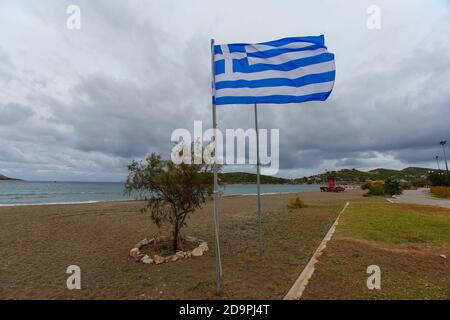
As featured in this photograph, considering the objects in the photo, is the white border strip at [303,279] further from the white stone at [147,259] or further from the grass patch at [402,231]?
the white stone at [147,259]

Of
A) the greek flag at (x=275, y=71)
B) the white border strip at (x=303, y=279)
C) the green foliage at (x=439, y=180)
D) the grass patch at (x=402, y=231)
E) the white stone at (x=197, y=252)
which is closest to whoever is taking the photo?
the white border strip at (x=303, y=279)

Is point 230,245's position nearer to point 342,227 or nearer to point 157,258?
point 157,258

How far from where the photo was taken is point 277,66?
19.9 feet

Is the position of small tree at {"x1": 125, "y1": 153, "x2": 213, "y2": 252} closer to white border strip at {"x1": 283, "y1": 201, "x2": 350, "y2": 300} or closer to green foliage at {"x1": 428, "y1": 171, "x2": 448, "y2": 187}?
white border strip at {"x1": 283, "y1": 201, "x2": 350, "y2": 300}

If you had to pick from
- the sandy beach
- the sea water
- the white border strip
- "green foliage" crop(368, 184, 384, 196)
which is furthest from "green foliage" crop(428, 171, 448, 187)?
the white border strip

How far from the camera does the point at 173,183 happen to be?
754 centimetres

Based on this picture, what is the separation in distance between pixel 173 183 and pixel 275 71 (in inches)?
147

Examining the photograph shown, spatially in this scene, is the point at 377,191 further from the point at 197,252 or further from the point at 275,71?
the point at 275,71

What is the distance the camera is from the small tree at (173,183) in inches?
299

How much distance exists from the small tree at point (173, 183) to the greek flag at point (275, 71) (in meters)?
2.72

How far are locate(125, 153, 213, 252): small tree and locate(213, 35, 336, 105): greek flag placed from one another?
2.72 meters

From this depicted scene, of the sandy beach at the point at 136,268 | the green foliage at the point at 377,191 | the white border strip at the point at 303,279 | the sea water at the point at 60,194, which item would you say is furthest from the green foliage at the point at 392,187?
the white border strip at the point at 303,279
